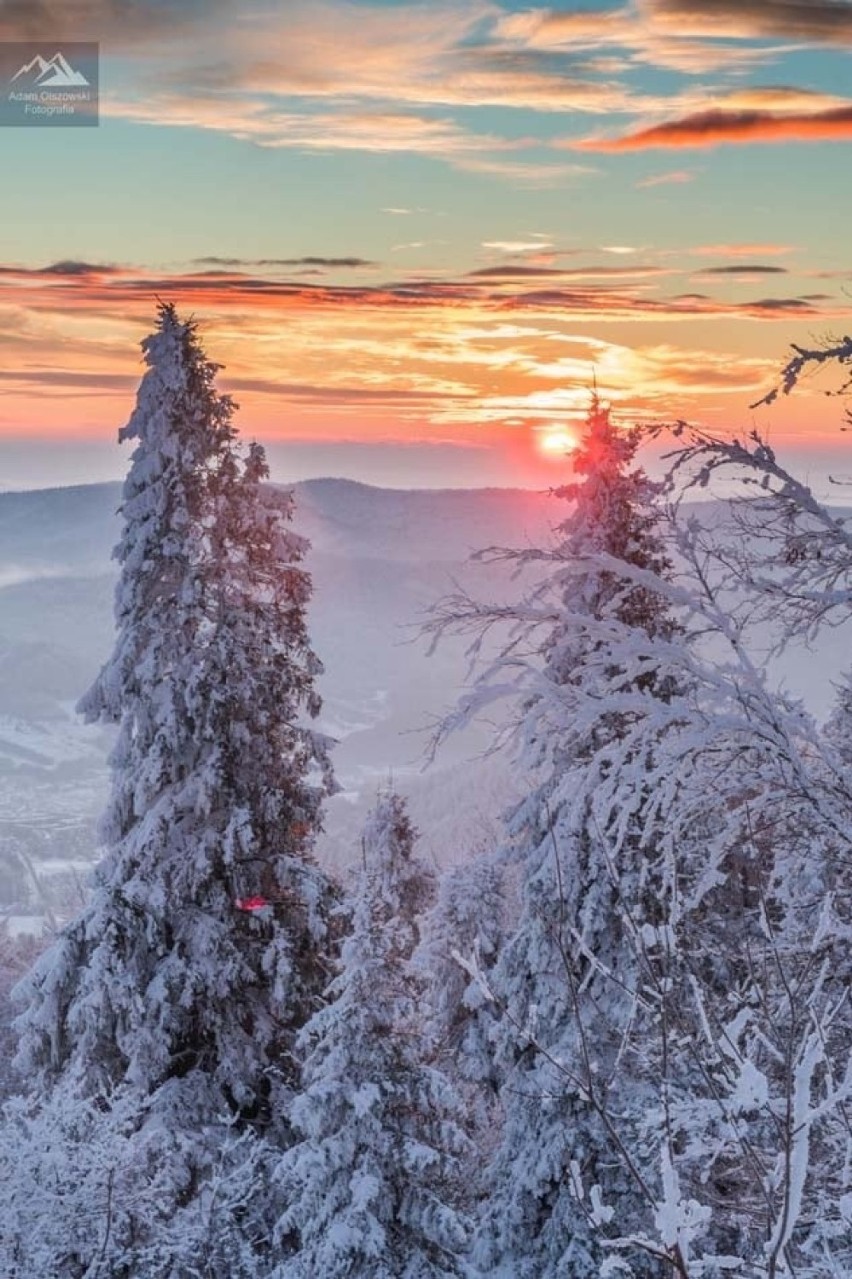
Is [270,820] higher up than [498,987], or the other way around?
[270,820]

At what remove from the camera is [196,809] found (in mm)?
13703

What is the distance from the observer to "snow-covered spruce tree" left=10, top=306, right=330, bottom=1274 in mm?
13531

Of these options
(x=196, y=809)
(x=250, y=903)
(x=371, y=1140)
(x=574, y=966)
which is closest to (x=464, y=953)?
(x=250, y=903)

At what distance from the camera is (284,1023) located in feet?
47.3

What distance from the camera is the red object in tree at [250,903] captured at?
46.1ft

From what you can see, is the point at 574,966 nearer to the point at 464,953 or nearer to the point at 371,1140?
the point at 371,1140

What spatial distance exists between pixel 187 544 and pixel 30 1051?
20.1 ft

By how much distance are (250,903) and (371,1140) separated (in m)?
3.10

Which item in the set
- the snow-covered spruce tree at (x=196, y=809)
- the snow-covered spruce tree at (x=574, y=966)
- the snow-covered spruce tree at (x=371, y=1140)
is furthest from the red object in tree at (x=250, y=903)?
the snow-covered spruce tree at (x=574, y=966)

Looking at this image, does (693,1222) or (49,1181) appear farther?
(49,1181)

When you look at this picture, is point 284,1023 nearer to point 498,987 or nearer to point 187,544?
point 498,987

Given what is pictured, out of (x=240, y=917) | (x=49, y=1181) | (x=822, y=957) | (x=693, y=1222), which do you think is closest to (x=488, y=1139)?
(x=240, y=917)

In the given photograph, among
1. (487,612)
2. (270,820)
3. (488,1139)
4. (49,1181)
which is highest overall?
(487,612)

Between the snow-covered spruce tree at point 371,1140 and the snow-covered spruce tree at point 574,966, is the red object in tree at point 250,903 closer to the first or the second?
the snow-covered spruce tree at point 371,1140
